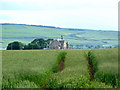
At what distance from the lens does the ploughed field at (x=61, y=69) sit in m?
15.8

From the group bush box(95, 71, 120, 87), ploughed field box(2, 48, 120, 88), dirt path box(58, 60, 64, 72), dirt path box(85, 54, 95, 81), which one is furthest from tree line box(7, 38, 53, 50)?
bush box(95, 71, 120, 87)

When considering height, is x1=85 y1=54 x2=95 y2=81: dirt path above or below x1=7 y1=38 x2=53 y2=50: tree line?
below

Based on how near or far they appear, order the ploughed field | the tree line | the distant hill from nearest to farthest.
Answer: the ploughed field, the tree line, the distant hill

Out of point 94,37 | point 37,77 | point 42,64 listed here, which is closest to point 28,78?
point 37,77

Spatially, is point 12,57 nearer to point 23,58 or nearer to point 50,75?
point 23,58

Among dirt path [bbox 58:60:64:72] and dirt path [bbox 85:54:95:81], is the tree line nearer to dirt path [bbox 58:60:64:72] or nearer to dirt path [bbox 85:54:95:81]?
dirt path [bbox 58:60:64:72]

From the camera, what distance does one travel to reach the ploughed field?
15.8m

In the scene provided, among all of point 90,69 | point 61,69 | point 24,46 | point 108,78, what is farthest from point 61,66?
point 24,46

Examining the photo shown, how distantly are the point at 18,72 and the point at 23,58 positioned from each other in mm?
2401

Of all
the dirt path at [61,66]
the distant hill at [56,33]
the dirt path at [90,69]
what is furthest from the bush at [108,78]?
the distant hill at [56,33]

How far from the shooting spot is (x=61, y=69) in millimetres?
18422

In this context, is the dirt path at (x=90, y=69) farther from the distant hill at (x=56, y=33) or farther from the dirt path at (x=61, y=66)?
the distant hill at (x=56, y=33)

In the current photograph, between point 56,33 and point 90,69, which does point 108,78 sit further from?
point 56,33

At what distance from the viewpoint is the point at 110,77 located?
54.9 feet
